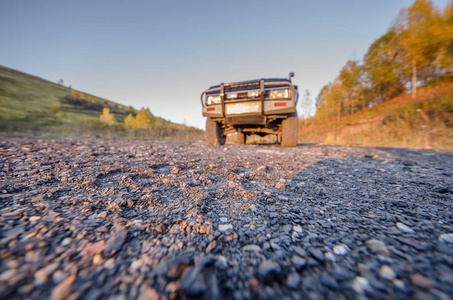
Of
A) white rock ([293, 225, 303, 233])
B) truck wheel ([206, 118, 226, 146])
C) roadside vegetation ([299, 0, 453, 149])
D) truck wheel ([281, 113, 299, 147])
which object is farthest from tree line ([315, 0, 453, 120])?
white rock ([293, 225, 303, 233])

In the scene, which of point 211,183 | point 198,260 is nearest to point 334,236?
point 198,260

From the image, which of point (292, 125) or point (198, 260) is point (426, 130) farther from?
point (198, 260)

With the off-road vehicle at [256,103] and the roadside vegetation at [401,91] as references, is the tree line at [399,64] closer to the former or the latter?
the roadside vegetation at [401,91]

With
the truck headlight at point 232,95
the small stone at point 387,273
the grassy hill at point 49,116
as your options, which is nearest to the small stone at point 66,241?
the small stone at point 387,273

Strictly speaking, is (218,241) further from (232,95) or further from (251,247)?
(232,95)

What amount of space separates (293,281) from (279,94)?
401 cm

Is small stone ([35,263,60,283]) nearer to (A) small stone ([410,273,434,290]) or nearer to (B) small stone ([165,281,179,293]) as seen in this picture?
(B) small stone ([165,281,179,293])

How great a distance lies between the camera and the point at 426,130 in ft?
21.8

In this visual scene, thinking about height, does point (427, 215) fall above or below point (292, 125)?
below

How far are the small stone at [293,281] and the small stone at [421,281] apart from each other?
14.2 inches

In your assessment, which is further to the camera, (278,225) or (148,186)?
(148,186)

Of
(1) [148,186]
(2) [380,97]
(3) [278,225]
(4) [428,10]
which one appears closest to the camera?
(3) [278,225]

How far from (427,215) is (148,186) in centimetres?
195

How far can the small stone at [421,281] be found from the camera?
1.67ft
